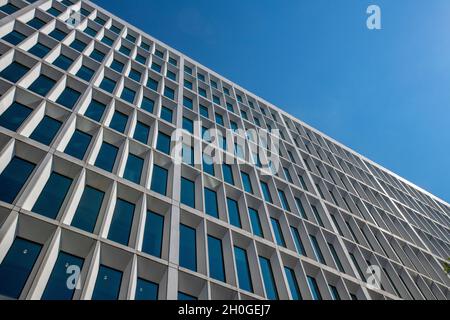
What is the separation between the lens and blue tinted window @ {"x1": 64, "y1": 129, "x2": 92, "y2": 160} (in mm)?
13062

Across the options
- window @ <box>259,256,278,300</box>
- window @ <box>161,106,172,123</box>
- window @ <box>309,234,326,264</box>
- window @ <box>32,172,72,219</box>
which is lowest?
window @ <box>259,256,278,300</box>

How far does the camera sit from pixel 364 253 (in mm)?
19828

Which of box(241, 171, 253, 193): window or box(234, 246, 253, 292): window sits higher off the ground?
box(241, 171, 253, 193): window

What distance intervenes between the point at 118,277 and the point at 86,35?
55.8 ft

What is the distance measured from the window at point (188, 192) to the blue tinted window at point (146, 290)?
4445 millimetres

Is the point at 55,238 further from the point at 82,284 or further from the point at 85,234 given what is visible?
the point at 82,284

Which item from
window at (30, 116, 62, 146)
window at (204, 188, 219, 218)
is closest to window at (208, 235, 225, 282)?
window at (204, 188, 219, 218)

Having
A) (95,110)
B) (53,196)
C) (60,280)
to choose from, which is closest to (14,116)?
(95,110)

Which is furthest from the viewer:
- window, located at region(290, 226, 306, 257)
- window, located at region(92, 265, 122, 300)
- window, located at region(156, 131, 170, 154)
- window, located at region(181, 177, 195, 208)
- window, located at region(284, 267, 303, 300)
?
window, located at region(290, 226, 306, 257)

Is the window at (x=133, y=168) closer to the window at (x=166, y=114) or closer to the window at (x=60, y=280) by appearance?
the window at (x=60, y=280)

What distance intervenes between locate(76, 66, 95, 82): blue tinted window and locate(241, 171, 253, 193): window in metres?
10.5

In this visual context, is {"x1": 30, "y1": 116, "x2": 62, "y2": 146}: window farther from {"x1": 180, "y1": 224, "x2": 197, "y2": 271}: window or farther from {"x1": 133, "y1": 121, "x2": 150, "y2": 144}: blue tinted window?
{"x1": 180, "y1": 224, "x2": 197, "y2": 271}: window

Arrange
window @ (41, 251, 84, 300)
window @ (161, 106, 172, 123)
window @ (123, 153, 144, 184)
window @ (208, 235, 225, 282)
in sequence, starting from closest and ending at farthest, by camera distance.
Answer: window @ (41, 251, 84, 300) → window @ (208, 235, 225, 282) → window @ (123, 153, 144, 184) → window @ (161, 106, 172, 123)
